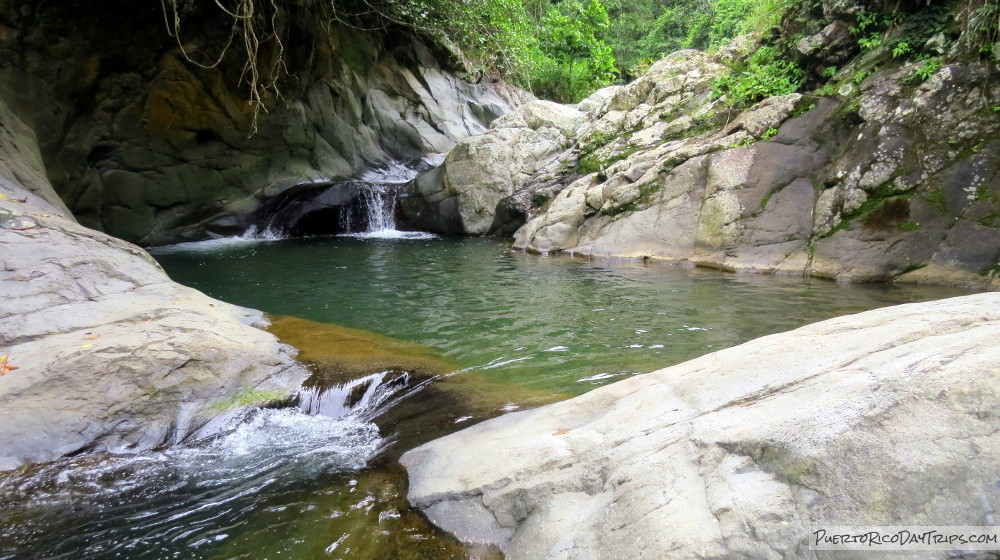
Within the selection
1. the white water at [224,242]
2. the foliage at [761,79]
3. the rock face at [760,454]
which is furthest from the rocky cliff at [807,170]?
the white water at [224,242]

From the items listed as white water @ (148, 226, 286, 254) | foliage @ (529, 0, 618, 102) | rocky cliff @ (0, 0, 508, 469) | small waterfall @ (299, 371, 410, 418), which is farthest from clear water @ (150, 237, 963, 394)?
foliage @ (529, 0, 618, 102)

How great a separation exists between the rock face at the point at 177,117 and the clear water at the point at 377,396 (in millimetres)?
4131

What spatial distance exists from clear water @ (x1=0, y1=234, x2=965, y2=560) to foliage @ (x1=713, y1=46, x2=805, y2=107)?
3910mm

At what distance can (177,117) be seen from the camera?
12.3 m

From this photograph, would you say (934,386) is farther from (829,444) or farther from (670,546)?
(670,546)

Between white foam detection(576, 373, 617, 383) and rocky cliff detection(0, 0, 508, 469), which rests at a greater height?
rocky cliff detection(0, 0, 508, 469)

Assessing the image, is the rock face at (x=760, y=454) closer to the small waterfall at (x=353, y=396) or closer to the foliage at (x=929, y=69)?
the small waterfall at (x=353, y=396)

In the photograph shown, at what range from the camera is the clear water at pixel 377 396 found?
266 centimetres

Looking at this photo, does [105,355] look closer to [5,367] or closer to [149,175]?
[5,367]

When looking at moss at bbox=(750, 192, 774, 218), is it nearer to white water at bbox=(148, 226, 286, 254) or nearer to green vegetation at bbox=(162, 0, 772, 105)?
green vegetation at bbox=(162, 0, 772, 105)

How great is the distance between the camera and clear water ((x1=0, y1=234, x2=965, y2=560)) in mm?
2660

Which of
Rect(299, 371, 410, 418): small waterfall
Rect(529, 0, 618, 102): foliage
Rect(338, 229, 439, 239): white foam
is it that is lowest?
Rect(299, 371, 410, 418): small waterfall

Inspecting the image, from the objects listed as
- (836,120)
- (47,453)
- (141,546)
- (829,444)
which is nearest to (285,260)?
(47,453)

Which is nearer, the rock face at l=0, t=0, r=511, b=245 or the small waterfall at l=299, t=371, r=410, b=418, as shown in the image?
the small waterfall at l=299, t=371, r=410, b=418
